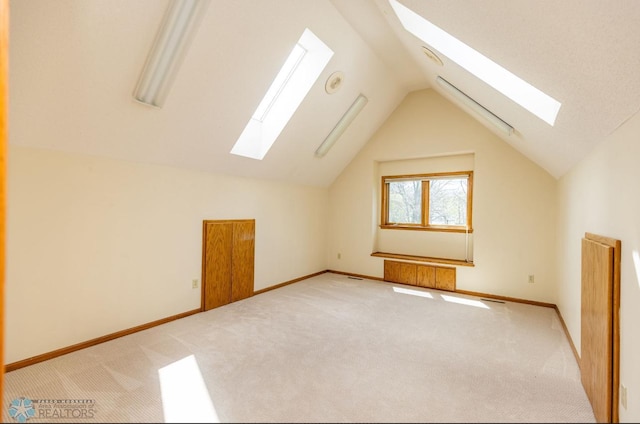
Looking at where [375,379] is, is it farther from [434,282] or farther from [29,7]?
[29,7]

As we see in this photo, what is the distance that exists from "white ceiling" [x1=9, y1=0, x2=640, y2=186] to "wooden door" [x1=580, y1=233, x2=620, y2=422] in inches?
30.1

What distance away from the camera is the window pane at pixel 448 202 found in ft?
14.8

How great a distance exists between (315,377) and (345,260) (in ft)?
11.1

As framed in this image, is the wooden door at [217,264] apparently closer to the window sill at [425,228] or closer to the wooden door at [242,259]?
the wooden door at [242,259]

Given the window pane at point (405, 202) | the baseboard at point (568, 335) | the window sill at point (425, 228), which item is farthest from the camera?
the window pane at point (405, 202)

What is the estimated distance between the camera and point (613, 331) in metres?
1.60

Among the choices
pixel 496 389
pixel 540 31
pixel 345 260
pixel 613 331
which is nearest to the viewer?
pixel 540 31

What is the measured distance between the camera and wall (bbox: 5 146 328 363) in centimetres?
219

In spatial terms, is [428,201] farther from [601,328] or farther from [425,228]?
[601,328]

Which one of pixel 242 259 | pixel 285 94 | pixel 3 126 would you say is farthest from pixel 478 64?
pixel 242 259

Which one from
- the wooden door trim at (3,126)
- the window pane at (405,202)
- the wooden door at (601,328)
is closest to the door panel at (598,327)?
the wooden door at (601,328)

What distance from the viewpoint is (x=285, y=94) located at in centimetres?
357

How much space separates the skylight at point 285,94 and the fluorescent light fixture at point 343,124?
91 cm

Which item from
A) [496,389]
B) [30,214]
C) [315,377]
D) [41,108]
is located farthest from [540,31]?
[30,214]
